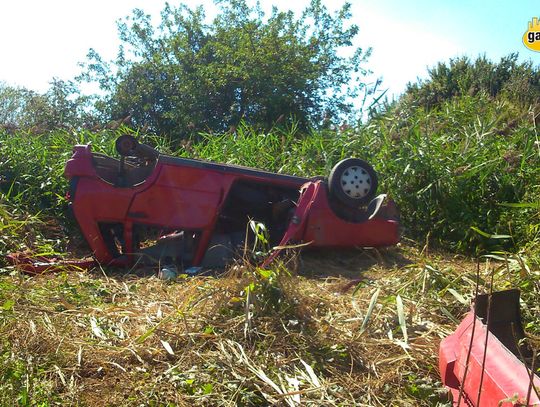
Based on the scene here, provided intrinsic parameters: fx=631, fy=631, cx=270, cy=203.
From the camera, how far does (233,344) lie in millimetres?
3205

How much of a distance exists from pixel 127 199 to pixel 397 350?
9.33 feet

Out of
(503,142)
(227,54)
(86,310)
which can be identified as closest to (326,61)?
(227,54)

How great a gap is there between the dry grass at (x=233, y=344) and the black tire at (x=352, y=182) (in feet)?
4.75

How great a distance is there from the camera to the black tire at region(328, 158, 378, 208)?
5461 millimetres

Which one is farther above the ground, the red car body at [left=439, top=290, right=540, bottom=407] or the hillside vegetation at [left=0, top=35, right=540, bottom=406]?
the red car body at [left=439, top=290, right=540, bottom=407]

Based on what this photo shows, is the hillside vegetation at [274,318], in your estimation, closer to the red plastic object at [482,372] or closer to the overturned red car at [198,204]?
the red plastic object at [482,372]

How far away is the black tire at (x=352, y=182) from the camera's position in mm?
5461

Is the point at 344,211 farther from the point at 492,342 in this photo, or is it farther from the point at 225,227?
the point at 492,342

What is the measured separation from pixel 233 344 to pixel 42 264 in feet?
8.19

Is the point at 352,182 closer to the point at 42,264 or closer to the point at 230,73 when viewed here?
the point at 42,264

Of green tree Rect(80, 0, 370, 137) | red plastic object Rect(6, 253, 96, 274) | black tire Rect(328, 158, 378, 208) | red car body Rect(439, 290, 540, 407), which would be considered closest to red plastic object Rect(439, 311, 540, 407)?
red car body Rect(439, 290, 540, 407)

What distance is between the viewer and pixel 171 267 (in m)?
5.21

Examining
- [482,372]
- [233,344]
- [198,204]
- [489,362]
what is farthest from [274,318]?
[198,204]

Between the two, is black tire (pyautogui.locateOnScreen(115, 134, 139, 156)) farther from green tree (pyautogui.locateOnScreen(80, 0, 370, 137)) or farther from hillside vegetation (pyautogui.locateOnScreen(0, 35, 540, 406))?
green tree (pyautogui.locateOnScreen(80, 0, 370, 137))
